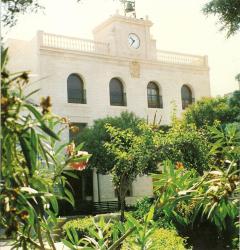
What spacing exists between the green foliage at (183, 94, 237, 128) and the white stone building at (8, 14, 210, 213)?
135cm

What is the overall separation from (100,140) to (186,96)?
615cm

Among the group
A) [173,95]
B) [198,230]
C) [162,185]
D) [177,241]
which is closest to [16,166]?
[162,185]

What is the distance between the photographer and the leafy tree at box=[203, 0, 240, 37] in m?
4.32

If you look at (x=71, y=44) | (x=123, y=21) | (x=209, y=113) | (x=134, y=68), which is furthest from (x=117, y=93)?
(x=209, y=113)

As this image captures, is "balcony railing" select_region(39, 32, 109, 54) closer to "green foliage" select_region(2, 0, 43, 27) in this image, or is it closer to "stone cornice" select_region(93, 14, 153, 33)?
"stone cornice" select_region(93, 14, 153, 33)

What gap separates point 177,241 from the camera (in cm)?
436

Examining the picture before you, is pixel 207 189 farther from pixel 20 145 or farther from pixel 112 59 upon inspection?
pixel 112 59

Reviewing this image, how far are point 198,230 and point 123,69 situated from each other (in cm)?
1319

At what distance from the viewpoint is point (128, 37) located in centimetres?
1773

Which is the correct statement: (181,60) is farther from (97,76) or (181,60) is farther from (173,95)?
(97,76)

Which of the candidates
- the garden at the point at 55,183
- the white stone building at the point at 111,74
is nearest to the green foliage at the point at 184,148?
the white stone building at the point at 111,74

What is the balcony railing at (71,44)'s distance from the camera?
1585 cm

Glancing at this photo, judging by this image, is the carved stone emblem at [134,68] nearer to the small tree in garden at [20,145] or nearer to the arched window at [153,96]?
the arched window at [153,96]

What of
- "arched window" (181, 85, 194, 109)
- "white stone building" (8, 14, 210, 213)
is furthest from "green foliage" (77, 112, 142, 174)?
"arched window" (181, 85, 194, 109)
